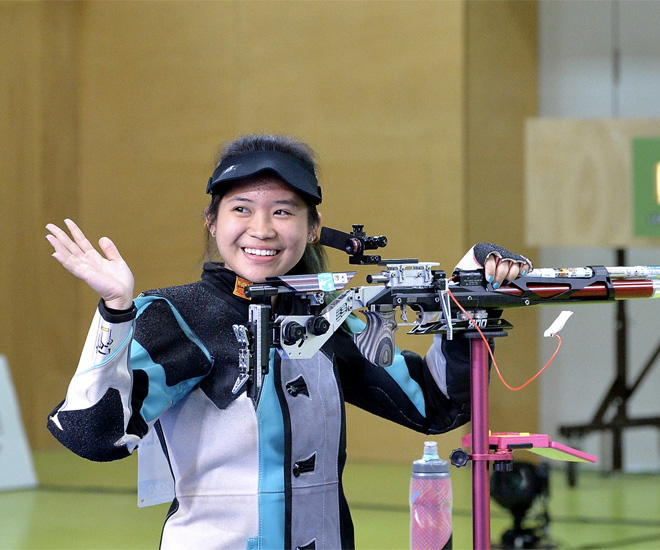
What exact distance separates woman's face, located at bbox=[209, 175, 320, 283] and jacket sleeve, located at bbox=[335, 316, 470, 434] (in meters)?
0.22

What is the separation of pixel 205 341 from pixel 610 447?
9.62 feet

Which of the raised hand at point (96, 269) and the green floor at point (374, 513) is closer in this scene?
the raised hand at point (96, 269)

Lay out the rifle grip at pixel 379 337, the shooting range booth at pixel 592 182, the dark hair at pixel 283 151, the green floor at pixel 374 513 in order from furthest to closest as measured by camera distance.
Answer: the shooting range booth at pixel 592 182 < the green floor at pixel 374 513 < the dark hair at pixel 283 151 < the rifle grip at pixel 379 337

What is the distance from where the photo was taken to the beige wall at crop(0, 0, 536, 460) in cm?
403

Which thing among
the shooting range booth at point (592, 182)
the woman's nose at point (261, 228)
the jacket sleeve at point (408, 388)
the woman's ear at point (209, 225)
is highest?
the shooting range booth at point (592, 182)

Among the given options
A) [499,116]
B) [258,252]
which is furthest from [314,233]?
[499,116]

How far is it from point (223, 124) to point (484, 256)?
9.85 feet

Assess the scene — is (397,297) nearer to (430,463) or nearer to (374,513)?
(430,463)

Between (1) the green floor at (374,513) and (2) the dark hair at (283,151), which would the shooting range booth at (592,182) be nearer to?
(1) the green floor at (374,513)

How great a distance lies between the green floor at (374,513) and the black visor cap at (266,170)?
5.83ft

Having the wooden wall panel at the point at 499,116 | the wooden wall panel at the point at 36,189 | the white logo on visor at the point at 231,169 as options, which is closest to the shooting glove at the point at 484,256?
the white logo on visor at the point at 231,169

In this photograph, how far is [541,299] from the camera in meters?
1.58

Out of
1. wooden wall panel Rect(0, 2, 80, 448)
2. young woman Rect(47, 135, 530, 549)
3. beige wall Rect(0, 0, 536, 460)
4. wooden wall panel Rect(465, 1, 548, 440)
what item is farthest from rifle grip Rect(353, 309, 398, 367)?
wooden wall panel Rect(0, 2, 80, 448)

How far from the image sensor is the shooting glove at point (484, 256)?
1.58m
